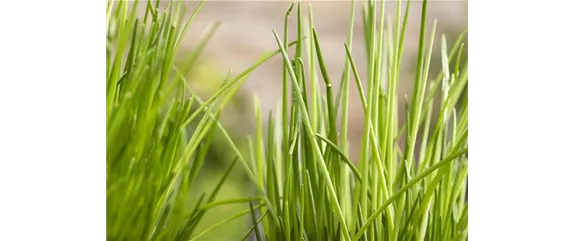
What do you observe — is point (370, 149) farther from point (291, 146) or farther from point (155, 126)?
point (155, 126)

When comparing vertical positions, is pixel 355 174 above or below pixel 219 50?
below
